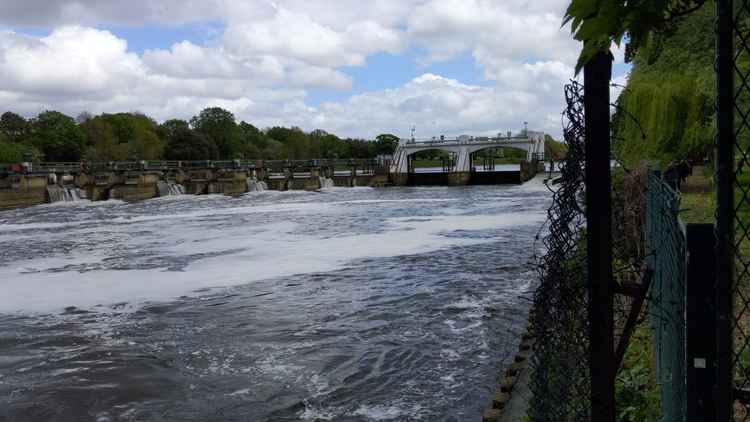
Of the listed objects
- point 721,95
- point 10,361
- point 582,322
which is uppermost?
point 721,95

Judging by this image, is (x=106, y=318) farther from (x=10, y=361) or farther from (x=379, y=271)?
(x=379, y=271)

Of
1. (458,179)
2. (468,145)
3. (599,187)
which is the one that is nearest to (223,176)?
(458,179)

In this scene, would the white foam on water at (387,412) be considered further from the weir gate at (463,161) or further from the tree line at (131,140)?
the tree line at (131,140)

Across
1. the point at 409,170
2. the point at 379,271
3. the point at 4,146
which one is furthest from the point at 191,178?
the point at 379,271

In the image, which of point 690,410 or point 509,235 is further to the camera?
point 509,235

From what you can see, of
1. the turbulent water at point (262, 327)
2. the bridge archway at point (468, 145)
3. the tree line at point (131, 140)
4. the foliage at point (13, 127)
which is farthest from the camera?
the foliage at point (13, 127)

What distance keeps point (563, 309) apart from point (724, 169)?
2.20 m

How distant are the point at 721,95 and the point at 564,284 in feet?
6.82

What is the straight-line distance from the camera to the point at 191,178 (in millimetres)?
62906

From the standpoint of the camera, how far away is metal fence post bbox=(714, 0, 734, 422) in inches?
64.9

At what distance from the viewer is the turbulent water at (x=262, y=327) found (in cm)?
747

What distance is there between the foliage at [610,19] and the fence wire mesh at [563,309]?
1.57 m

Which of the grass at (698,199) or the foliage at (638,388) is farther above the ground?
the grass at (698,199)

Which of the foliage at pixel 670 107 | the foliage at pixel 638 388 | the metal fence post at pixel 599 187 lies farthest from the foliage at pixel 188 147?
the metal fence post at pixel 599 187
